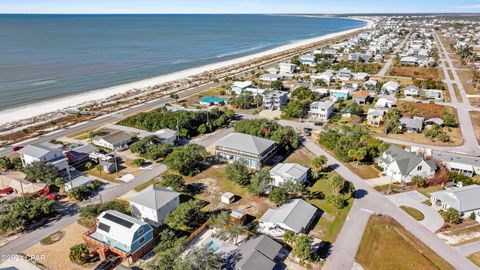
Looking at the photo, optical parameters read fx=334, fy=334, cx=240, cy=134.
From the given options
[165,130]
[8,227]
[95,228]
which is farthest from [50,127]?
[95,228]

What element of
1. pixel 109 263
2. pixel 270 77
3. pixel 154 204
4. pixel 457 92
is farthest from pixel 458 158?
pixel 270 77

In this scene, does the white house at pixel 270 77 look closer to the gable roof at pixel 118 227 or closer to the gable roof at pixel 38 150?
the gable roof at pixel 38 150

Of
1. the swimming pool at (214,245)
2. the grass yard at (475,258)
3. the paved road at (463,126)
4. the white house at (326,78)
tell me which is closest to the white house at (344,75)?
the white house at (326,78)

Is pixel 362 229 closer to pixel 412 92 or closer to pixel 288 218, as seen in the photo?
pixel 288 218

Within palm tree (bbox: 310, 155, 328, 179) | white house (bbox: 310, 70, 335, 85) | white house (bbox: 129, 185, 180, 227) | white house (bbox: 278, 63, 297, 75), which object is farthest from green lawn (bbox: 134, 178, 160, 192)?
white house (bbox: 278, 63, 297, 75)

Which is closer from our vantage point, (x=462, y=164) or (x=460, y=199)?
(x=460, y=199)

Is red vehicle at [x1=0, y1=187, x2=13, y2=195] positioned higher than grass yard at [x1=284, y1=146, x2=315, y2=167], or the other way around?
red vehicle at [x1=0, y1=187, x2=13, y2=195]

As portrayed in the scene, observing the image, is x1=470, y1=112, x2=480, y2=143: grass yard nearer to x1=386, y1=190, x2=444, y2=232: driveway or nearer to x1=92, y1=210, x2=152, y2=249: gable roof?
x1=386, y1=190, x2=444, y2=232: driveway
